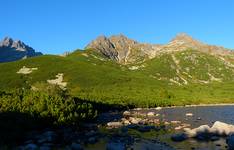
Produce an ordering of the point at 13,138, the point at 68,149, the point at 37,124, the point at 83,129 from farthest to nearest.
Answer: the point at 83,129
the point at 37,124
the point at 13,138
the point at 68,149

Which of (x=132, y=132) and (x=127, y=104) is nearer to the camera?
(x=132, y=132)

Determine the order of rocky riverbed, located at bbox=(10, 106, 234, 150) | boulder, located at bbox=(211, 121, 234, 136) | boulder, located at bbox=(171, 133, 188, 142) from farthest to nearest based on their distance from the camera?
boulder, located at bbox=(211, 121, 234, 136) → boulder, located at bbox=(171, 133, 188, 142) → rocky riverbed, located at bbox=(10, 106, 234, 150)

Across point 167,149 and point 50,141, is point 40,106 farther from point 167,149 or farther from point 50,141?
point 167,149

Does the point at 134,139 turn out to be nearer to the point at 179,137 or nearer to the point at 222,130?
the point at 179,137

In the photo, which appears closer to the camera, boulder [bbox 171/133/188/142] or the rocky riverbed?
the rocky riverbed

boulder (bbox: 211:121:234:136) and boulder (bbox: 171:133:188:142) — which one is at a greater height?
boulder (bbox: 211:121:234:136)

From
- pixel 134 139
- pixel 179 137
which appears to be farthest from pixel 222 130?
pixel 134 139

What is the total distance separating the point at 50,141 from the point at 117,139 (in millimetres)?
12131

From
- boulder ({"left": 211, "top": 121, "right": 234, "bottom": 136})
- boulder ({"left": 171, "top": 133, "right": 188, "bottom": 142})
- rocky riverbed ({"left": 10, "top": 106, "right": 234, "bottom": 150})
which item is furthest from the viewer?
boulder ({"left": 211, "top": 121, "right": 234, "bottom": 136})

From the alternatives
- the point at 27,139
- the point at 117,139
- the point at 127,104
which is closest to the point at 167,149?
the point at 117,139

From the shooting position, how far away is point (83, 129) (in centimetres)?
8131

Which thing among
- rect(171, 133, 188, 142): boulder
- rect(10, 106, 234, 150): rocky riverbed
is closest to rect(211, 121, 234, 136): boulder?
rect(10, 106, 234, 150): rocky riverbed

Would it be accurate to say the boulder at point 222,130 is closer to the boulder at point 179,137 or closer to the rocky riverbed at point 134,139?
the rocky riverbed at point 134,139

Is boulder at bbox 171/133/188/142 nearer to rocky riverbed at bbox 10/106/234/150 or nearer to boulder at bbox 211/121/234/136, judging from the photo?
rocky riverbed at bbox 10/106/234/150
